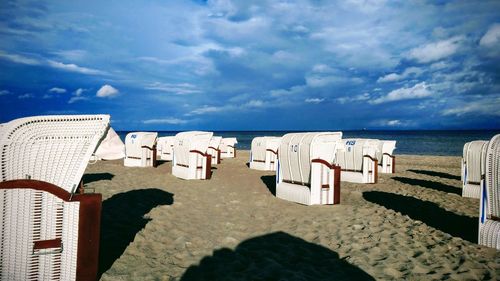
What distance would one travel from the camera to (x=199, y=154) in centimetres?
1460

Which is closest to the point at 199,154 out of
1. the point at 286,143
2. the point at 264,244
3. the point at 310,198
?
the point at 286,143

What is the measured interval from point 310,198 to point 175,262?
16.5 ft

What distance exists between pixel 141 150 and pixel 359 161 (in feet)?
41.4

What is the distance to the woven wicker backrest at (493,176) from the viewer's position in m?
5.67

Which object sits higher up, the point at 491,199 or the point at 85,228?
the point at 491,199

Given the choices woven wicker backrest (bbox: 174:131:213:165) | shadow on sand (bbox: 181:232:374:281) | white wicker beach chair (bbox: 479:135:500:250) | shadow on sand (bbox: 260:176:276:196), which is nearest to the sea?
shadow on sand (bbox: 260:176:276:196)

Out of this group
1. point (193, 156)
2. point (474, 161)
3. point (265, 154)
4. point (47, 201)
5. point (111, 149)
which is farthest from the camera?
point (111, 149)

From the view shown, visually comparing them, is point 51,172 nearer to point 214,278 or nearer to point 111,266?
point 111,266

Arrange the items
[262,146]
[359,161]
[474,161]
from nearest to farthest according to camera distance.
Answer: [474,161] < [359,161] < [262,146]

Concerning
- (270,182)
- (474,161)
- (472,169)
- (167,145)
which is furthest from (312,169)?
(167,145)

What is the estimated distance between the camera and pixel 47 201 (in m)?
3.99

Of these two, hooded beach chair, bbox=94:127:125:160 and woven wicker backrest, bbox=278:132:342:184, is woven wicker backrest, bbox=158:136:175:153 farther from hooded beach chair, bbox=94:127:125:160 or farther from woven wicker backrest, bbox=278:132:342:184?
woven wicker backrest, bbox=278:132:342:184

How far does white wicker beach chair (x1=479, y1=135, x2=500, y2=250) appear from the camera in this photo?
570 cm

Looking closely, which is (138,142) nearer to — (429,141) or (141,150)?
→ (141,150)
